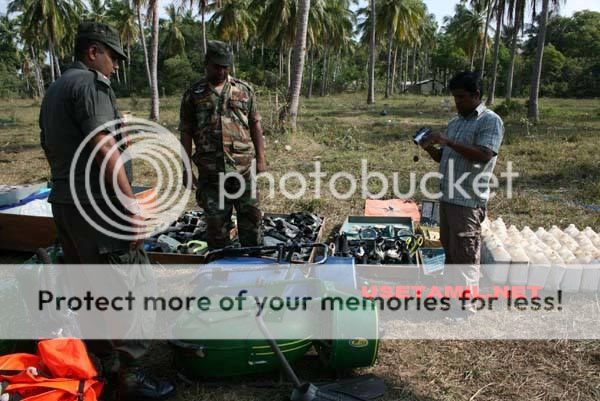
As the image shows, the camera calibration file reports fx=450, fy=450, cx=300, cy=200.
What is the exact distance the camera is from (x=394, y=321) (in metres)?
3.83

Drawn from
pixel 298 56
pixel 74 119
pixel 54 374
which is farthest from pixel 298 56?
Result: pixel 54 374

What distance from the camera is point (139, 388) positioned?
2.71 metres

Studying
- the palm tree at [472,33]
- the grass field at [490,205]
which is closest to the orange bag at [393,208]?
the grass field at [490,205]

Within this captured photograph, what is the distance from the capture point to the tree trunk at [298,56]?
12336 millimetres

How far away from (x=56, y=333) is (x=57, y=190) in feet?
3.72

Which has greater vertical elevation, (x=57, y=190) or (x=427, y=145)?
(x=427, y=145)

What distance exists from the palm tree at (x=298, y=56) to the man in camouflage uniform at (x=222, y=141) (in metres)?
8.81

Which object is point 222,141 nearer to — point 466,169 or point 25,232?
point 466,169

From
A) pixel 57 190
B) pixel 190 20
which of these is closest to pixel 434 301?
pixel 57 190

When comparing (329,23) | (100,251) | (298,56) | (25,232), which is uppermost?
(329,23)

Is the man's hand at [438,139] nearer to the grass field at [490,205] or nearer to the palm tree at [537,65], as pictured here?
the grass field at [490,205]

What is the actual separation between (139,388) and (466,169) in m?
2.81

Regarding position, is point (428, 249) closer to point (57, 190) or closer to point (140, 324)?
point (140, 324)

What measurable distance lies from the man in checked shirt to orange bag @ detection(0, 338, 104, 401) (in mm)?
2812
